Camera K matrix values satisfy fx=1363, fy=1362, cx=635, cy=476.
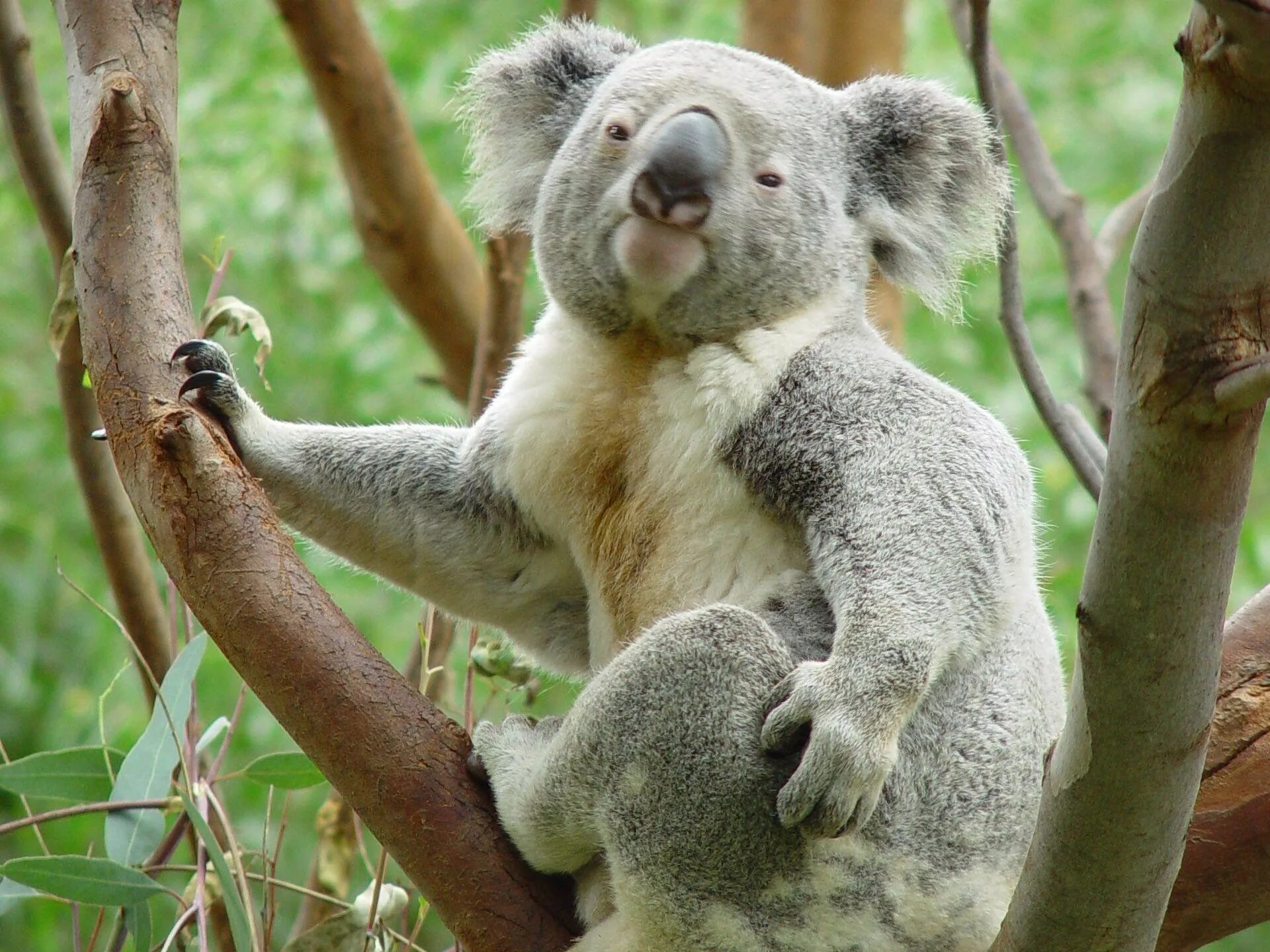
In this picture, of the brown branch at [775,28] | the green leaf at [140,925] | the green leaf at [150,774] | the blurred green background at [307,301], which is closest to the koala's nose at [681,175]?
the green leaf at [150,774]

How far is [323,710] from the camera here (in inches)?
79.9

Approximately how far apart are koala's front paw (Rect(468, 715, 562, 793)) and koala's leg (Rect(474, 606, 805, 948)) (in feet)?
0.31

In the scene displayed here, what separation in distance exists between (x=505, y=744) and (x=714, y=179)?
107 cm

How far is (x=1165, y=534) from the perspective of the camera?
1.39m

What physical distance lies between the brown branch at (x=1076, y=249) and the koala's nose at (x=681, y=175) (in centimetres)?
144

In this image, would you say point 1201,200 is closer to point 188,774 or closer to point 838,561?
point 838,561

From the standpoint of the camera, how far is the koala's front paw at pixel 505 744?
7.36ft

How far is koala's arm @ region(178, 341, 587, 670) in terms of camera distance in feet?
9.00

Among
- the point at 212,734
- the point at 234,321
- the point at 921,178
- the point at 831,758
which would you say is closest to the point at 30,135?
the point at 234,321

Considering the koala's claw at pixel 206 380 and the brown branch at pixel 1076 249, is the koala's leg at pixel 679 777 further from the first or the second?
the brown branch at pixel 1076 249

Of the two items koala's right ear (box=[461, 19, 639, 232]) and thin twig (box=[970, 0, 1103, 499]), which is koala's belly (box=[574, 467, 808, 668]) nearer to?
koala's right ear (box=[461, 19, 639, 232])

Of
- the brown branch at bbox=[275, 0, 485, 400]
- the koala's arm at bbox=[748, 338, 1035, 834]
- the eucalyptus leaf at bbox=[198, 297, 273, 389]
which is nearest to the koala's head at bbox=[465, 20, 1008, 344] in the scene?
the koala's arm at bbox=[748, 338, 1035, 834]

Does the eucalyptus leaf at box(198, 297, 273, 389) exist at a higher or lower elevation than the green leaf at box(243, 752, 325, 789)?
higher

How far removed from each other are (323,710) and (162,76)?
1.22m
